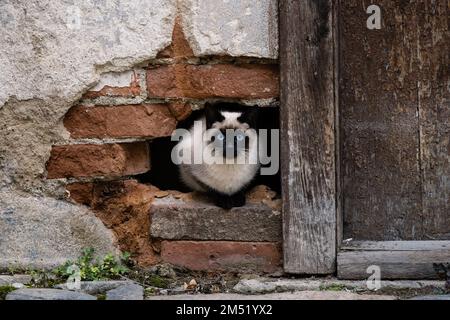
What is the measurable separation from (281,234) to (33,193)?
3.59 ft

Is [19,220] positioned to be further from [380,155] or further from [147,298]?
[380,155]

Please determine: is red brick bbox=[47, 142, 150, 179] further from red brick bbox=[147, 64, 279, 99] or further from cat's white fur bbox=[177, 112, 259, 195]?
cat's white fur bbox=[177, 112, 259, 195]

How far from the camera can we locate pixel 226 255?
3.95 meters

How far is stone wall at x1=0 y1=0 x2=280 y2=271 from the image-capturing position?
374 cm

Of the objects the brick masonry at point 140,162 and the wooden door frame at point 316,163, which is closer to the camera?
the wooden door frame at point 316,163

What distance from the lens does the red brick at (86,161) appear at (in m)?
3.88

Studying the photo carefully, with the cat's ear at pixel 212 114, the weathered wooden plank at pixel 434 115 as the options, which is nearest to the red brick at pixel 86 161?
the cat's ear at pixel 212 114

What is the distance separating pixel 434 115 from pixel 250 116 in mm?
827

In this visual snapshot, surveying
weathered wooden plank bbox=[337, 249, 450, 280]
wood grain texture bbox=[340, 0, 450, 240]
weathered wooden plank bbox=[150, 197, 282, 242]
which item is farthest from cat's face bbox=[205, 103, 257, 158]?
weathered wooden plank bbox=[337, 249, 450, 280]

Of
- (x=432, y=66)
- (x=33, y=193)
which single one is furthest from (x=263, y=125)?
(x=33, y=193)

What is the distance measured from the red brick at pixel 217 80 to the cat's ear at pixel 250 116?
27 cm

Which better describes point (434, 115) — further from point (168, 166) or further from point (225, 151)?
point (168, 166)

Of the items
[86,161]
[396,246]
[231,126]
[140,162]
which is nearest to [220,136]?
[231,126]

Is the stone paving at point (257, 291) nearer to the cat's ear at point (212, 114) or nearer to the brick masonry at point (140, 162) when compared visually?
the brick masonry at point (140, 162)
